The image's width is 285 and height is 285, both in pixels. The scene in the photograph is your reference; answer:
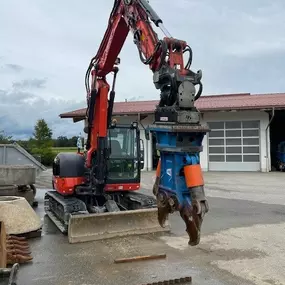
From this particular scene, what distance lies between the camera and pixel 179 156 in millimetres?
3508

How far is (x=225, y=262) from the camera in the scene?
5.90 meters

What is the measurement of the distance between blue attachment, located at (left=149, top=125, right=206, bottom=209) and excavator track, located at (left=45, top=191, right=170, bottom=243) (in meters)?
3.94

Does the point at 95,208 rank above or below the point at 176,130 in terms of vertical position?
below

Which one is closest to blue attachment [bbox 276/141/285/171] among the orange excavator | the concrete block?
the orange excavator

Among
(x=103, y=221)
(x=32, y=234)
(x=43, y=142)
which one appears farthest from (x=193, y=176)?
(x=43, y=142)

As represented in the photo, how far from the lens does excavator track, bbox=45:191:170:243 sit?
23.5ft

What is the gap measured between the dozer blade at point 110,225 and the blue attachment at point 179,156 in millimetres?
3922

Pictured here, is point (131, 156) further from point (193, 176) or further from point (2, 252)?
point (193, 176)

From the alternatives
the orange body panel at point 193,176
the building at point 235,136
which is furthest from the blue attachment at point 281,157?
the orange body panel at point 193,176

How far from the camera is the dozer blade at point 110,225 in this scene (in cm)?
714

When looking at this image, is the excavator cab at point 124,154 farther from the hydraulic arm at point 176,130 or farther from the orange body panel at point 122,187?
the hydraulic arm at point 176,130

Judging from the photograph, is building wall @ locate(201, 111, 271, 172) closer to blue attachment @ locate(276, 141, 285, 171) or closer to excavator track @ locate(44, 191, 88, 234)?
blue attachment @ locate(276, 141, 285, 171)

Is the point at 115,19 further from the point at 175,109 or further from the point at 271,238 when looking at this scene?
the point at 271,238

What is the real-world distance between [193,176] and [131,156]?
562cm
